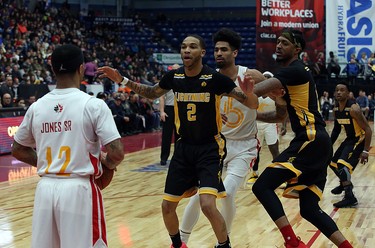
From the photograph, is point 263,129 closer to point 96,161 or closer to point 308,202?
point 308,202

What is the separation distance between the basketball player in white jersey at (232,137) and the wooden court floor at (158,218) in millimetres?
684

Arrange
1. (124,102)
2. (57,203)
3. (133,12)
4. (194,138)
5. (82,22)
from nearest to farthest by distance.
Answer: (57,203), (194,138), (124,102), (82,22), (133,12)

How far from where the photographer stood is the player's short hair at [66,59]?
415cm

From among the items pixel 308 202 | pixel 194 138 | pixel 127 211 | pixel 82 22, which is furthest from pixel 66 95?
pixel 82 22

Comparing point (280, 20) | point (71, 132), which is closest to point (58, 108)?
point (71, 132)

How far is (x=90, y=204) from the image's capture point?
4.16m

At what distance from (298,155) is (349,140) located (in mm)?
3783

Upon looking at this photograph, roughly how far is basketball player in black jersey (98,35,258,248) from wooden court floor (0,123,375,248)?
1203 millimetres

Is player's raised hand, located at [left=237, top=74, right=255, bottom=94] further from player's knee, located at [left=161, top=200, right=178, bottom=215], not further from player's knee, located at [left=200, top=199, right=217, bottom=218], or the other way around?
player's knee, located at [left=161, top=200, right=178, bottom=215]

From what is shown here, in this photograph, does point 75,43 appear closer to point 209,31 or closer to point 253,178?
point 209,31

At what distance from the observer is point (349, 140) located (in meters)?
9.40

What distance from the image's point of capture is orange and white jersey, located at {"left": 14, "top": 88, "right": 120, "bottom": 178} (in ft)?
13.5

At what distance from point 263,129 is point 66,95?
7.27 meters

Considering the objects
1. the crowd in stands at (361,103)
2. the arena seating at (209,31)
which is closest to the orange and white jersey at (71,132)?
the crowd in stands at (361,103)
